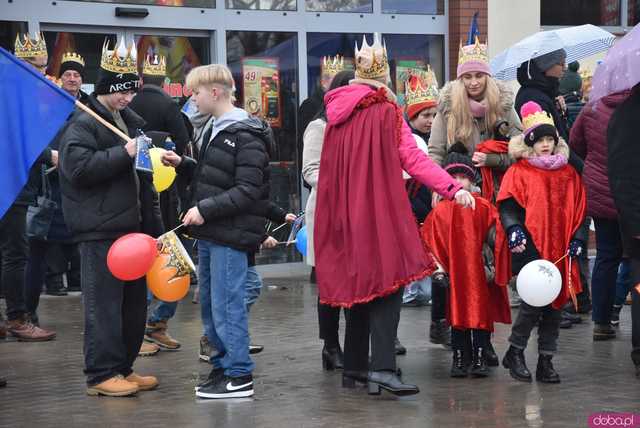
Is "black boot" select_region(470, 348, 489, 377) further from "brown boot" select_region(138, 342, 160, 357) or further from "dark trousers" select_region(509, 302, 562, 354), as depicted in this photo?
"brown boot" select_region(138, 342, 160, 357)

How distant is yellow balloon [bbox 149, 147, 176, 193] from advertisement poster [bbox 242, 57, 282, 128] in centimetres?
528

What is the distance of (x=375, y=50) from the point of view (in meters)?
7.01

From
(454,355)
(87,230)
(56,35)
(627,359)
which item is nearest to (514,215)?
(454,355)

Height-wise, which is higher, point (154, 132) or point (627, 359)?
point (154, 132)

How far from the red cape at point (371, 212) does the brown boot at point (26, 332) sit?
9.97ft

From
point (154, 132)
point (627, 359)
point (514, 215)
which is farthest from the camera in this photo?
point (154, 132)

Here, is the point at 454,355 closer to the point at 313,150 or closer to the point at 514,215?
the point at 514,215

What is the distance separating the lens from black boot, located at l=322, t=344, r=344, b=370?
774cm

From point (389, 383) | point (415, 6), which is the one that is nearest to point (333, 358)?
point (389, 383)

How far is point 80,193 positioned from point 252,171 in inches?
39.1

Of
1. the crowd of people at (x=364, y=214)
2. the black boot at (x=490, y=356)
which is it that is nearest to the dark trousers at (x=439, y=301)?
the crowd of people at (x=364, y=214)

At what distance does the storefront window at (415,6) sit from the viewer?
14.0 metres

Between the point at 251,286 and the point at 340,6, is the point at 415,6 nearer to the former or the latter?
the point at 340,6

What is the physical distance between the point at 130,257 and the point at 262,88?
22.4 feet
